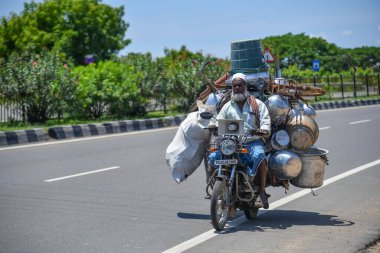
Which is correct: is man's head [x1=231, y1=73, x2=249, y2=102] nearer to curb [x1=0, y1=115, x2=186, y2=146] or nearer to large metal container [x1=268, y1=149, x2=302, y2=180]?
large metal container [x1=268, y1=149, x2=302, y2=180]

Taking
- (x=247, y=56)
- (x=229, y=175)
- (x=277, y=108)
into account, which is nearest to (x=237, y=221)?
(x=229, y=175)

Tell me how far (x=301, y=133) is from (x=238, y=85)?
949 millimetres

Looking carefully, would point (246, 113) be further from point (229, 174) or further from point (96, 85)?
point (96, 85)

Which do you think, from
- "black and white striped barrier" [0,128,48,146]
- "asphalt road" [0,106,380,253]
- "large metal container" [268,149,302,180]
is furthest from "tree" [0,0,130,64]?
"large metal container" [268,149,302,180]

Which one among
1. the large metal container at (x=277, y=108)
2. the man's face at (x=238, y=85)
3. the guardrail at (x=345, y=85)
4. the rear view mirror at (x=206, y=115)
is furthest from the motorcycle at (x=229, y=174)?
the guardrail at (x=345, y=85)

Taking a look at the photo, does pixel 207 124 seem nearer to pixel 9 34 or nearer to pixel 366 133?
pixel 366 133

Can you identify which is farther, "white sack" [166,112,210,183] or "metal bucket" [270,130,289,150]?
"white sack" [166,112,210,183]

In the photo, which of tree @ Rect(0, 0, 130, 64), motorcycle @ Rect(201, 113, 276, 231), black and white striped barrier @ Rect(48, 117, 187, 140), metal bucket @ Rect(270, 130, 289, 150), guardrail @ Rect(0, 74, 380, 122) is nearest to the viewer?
motorcycle @ Rect(201, 113, 276, 231)

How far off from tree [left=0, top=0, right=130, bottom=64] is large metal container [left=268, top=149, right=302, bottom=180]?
50.7 meters

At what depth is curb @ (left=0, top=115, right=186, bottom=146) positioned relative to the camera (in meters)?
16.4

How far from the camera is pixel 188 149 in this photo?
26.0 feet

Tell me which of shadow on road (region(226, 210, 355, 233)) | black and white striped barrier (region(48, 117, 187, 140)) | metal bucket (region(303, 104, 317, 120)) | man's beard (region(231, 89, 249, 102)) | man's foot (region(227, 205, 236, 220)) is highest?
man's beard (region(231, 89, 249, 102))

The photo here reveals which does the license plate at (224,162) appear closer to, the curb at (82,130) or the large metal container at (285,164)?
the large metal container at (285,164)

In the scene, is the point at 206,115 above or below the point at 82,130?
above
